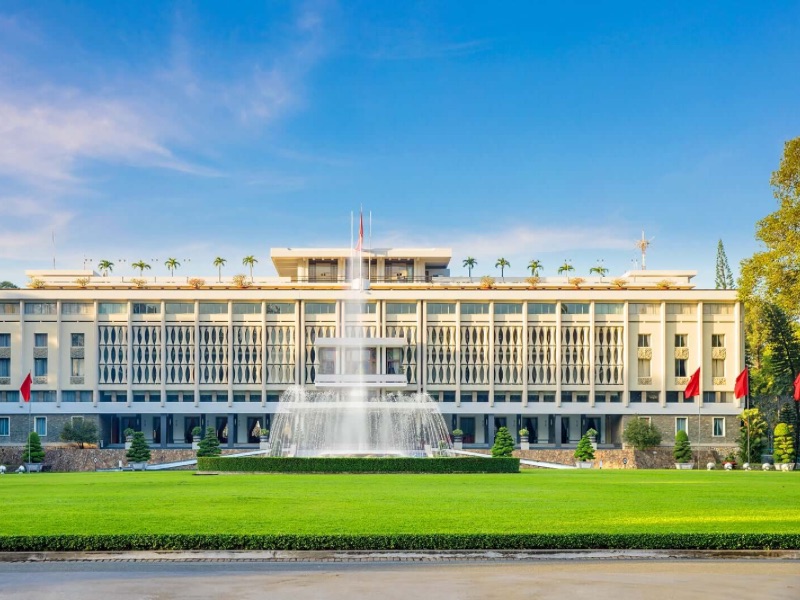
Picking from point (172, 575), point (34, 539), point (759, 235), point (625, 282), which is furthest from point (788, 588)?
point (625, 282)

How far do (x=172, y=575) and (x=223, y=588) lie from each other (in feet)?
4.80

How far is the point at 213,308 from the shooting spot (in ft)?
254

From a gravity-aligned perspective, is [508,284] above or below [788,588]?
above

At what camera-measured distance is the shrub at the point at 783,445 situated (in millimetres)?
57656

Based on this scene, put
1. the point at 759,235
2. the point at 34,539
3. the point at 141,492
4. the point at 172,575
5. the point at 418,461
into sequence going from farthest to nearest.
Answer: the point at 759,235
the point at 418,461
the point at 141,492
the point at 34,539
the point at 172,575

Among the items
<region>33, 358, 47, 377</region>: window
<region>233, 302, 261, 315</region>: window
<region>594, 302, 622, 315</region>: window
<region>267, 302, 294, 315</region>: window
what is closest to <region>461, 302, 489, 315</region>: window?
<region>594, 302, 622, 315</region>: window

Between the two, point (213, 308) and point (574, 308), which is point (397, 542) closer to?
point (574, 308)

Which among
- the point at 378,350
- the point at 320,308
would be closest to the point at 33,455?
the point at 320,308

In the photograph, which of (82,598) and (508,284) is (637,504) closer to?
(82,598)

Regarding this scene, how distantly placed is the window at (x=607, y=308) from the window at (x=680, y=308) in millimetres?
3939

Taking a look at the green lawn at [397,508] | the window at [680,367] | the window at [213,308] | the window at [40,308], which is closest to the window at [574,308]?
the window at [680,367]

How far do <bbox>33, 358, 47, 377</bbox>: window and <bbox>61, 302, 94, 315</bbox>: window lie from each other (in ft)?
13.3

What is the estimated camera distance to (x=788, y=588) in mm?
13539

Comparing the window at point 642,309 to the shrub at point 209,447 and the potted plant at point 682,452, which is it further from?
the shrub at point 209,447
